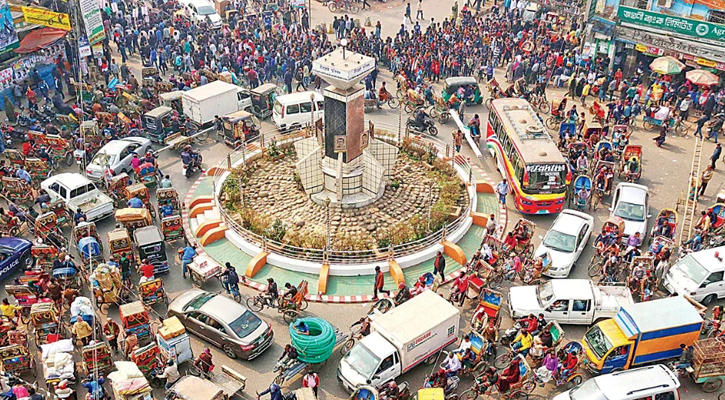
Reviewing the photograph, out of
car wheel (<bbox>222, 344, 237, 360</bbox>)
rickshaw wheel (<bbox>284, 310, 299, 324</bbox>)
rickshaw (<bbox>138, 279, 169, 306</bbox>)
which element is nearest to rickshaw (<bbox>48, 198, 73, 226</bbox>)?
rickshaw (<bbox>138, 279, 169, 306</bbox>)

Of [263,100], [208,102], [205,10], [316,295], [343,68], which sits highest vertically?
[343,68]

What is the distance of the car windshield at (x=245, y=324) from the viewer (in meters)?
19.1

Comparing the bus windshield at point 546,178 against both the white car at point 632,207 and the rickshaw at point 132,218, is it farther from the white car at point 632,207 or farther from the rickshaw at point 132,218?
the rickshaw at point 132,218

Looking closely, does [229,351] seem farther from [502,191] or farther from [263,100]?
[263,100]

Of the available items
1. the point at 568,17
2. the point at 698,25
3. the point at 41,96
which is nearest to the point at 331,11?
the point at 568,17

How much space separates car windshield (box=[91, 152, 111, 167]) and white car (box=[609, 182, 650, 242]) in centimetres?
2041

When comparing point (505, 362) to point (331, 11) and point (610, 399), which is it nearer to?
point (610, 399)

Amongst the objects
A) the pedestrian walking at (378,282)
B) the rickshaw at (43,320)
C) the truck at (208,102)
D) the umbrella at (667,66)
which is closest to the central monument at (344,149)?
the pedestrian walking at (378,282)

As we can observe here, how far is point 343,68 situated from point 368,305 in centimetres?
798

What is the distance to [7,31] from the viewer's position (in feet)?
110

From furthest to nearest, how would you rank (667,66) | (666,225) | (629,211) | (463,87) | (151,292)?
1. (463,87)
2. (667,66)
3. (629,211)
4. (666,225)
5. (151,292)

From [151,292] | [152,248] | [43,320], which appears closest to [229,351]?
[151,292]

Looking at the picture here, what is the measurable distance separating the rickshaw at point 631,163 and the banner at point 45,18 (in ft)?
93.3

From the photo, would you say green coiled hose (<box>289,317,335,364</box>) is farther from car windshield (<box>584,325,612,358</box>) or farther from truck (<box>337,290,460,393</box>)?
car windshield (<box>584,325,612,358</box>)
